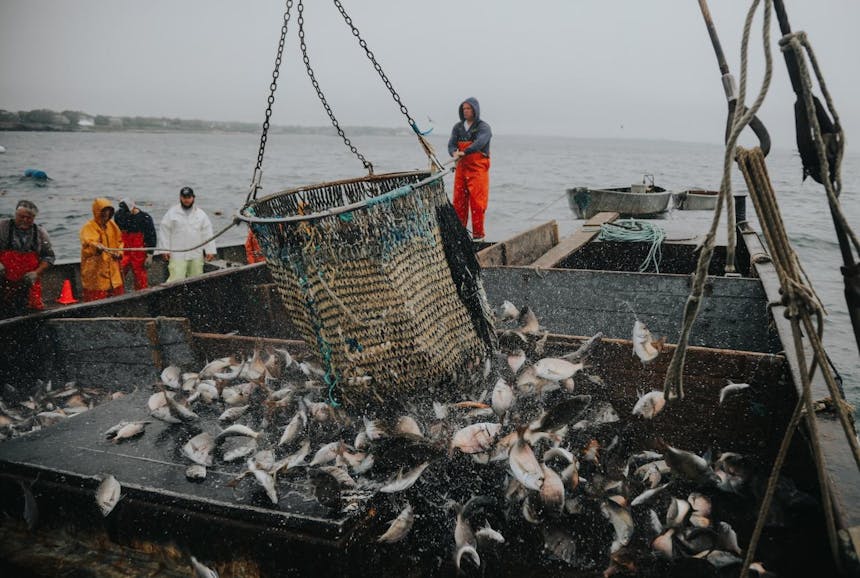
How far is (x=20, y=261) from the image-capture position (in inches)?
279

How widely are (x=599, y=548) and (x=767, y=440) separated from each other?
3.78 feet

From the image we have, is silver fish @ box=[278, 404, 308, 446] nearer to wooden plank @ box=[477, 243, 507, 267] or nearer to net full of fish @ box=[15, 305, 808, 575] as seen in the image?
net full of fish @ box=[15, 305, 808, 575]

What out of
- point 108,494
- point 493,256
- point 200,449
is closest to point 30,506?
point 108,494

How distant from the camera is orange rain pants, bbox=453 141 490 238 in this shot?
909 centimetres

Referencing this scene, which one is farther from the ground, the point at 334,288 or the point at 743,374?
the point at 334,288

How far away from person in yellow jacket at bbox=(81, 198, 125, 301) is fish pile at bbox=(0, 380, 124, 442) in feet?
10.6

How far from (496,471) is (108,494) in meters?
2.00

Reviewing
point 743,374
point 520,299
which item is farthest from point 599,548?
point 520,299

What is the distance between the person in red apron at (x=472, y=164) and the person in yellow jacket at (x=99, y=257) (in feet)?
17.3

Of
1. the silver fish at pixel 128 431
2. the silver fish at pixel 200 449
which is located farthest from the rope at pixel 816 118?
the silver fish at pixel 128 431

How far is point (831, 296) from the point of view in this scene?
42.0 ft

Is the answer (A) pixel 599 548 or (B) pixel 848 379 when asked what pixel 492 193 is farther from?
(A) pixel 599 548

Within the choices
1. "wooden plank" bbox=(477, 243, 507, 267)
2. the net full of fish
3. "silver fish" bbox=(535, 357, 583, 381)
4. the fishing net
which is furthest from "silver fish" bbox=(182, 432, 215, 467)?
"wooden plank" bbox=(477, 243, 507, 267)

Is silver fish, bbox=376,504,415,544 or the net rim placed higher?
the net rim
